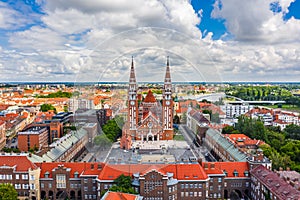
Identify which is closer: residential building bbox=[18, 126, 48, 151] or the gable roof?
the gable roof

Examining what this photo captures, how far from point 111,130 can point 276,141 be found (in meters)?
19.3

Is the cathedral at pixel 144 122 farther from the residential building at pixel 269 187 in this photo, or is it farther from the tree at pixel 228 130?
the tree at pixel 228 130

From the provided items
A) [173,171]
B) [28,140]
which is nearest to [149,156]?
[173,171]

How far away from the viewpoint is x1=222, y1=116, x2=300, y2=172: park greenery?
721 inches

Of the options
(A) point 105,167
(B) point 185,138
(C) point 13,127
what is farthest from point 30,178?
(C) point 13,127

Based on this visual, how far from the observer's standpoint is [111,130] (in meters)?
9.57

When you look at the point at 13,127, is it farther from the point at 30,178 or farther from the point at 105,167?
the point at 105,167

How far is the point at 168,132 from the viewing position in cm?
1084

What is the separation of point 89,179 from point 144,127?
7.24m

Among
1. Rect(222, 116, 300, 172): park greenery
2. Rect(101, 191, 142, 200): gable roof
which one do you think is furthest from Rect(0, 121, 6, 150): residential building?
Rect(222, 116, 300, 172): park greenery

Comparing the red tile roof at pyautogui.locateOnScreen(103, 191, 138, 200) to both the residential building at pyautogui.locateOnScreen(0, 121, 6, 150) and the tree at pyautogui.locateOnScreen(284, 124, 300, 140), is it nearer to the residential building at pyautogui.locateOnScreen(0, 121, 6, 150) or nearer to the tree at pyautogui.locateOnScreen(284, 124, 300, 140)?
the residential building at pyautogui.locateOnScreen(0, 121, 6, 150)

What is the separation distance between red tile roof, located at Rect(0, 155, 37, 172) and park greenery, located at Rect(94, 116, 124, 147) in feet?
25.6

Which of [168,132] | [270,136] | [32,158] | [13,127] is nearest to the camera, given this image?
[168,132]

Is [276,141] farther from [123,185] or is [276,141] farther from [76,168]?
[76,168]
